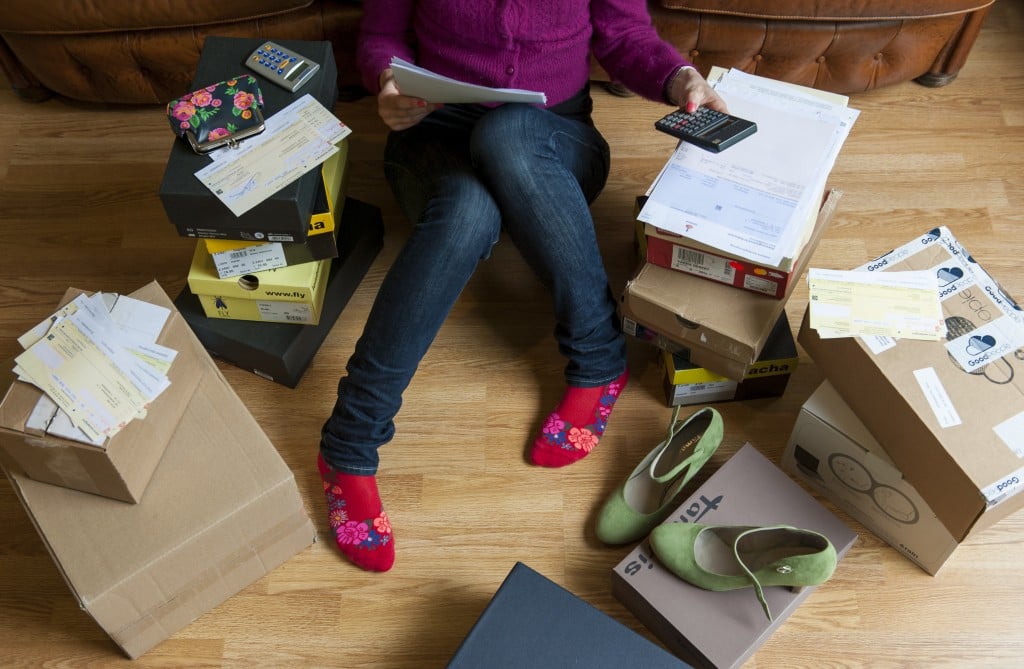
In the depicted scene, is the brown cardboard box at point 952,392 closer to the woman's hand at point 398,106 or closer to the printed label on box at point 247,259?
the woman's hand at point 398,106

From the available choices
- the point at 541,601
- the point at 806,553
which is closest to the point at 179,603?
the point at 541,601

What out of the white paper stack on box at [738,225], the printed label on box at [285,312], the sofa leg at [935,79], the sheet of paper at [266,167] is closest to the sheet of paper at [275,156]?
the sheet of paper at [266,167]

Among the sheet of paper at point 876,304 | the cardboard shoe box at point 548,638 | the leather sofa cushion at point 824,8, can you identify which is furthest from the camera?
the leather sofa cushion at point 824,8

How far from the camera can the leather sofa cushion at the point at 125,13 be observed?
5.69ft

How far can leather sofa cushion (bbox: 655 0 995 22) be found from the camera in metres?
1.72

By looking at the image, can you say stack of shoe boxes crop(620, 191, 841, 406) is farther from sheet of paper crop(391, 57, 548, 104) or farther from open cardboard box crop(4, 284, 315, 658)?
open cardboard box crop(4, 284, 315, 658)

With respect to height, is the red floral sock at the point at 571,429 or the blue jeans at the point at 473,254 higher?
the blue jeans at the point at 473,254

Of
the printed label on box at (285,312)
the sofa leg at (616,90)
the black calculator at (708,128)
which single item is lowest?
the printed label on box at (285,312)

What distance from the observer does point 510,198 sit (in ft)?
4.56

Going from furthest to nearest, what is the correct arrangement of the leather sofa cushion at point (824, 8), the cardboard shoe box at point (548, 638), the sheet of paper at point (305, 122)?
the leather sofa cushion at point (824, 8)
the sheet of paper at point (305, 122)
the cardboard shoe box at point (548, 638)


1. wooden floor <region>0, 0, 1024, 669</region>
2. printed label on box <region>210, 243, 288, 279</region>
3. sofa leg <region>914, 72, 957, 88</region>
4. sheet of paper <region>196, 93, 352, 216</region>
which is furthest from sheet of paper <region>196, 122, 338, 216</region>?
sofa leg <region>914, 72, 957, 88</region>

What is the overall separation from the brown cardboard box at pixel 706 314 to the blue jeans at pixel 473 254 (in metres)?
0.07

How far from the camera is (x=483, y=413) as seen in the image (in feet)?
5.11

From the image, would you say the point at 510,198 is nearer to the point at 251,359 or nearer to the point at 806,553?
the point at 251,359
